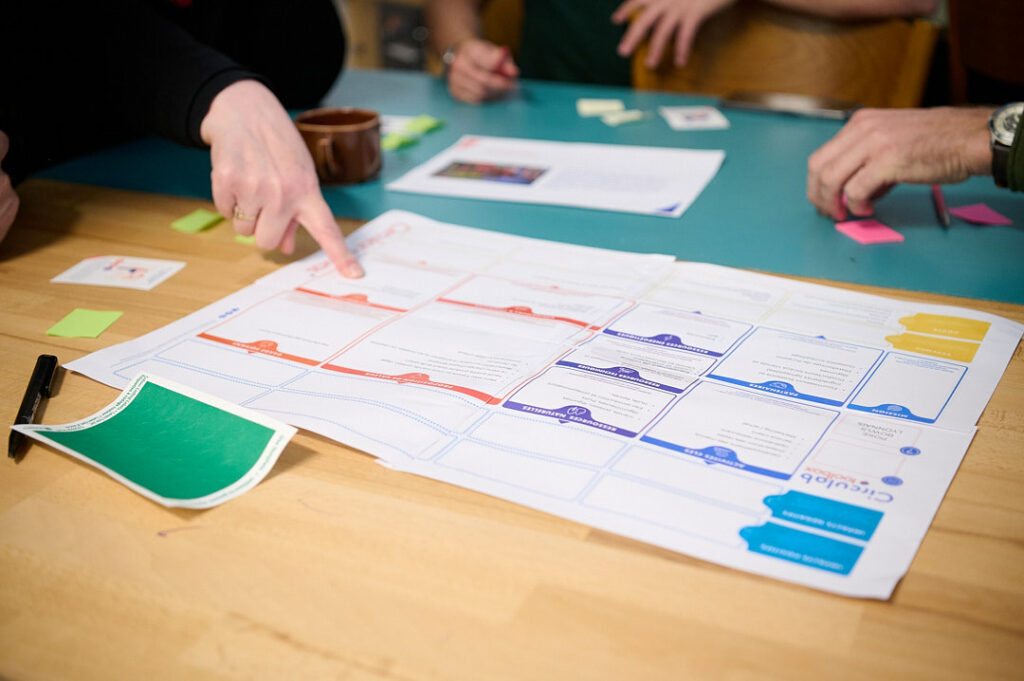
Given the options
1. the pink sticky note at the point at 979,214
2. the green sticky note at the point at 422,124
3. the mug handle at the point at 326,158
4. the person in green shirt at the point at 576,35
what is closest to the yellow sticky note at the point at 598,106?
the person in green shirt at the point at 576,35

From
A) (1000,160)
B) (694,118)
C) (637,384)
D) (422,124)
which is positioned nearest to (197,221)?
(422,124)

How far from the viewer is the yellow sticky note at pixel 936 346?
721mm

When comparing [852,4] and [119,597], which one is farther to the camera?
[852,4]

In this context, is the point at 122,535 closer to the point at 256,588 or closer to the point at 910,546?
the point at 256,588

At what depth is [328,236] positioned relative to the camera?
3.04ft

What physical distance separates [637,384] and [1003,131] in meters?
0.55

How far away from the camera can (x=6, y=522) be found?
56 cm

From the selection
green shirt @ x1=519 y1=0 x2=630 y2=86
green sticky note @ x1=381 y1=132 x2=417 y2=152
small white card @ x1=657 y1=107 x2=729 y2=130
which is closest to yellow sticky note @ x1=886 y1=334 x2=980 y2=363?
small white card @ x1=657 y1=107 x2=729 y2=130

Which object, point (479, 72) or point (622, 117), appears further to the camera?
point (479, 72)

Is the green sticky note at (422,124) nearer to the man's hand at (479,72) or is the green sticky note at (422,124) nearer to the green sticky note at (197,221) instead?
the man's hand at (479,72)

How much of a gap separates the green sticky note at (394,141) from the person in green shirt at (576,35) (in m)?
0.25

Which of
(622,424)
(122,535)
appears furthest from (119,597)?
(622,424)

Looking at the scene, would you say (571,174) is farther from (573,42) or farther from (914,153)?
(573,42)

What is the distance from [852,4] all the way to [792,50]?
5.1 inches
